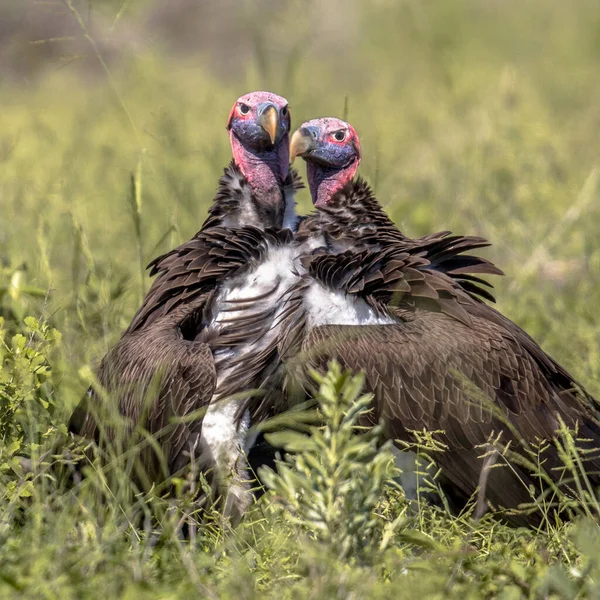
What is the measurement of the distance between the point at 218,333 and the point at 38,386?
613 mm

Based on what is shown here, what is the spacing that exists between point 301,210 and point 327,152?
1.85m

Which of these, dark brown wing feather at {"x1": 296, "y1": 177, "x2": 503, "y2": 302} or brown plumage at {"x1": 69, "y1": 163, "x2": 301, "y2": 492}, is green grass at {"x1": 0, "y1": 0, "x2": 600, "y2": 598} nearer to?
brown plumage at {"x1": 69, "y1": 163, "x2": 301, "y2": 492}

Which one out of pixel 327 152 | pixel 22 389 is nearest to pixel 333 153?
pixel 327 152

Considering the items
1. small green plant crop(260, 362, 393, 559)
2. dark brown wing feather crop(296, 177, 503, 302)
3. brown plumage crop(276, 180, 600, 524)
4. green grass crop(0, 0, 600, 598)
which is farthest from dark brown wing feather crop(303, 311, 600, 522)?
small green plant crop(260, 362, 393, 559)

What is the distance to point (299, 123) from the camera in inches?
203

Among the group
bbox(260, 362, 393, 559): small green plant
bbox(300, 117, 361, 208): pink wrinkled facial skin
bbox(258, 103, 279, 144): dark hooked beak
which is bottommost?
bbox(260, 362, 393, 559): small green plant

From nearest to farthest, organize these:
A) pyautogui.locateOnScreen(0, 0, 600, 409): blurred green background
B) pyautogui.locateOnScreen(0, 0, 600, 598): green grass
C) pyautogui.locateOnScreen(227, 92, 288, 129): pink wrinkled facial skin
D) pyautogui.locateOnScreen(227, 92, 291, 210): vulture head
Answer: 1. pyautogui.locateOnScreen(0, 0, 600, 598): green grass
2. pyautogui.locateOnScreen(227, 92, 291, 210): vulture head
3. pyautogui.locateOnScreen(227, 92, 288, 129): pink wrinkled facial skin
4. pyautogui.locateOnScreen(0, 0, 600, 409): blurred green background

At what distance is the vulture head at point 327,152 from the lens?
4.15 m

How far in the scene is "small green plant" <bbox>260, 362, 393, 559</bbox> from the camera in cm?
259

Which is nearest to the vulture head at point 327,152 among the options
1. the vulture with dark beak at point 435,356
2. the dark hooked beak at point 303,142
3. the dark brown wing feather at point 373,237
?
the dark hooked beak at point 303,142

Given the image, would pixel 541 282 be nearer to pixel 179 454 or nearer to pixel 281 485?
pixel 179 454

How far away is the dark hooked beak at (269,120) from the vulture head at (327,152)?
0.10 meters

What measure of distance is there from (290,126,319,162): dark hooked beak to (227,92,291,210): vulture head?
6cm

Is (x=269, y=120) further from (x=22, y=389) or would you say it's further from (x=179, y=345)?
(x=22, y=389)
